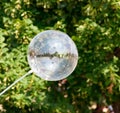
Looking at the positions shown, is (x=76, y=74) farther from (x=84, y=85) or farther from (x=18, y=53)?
(x=18, y=53)

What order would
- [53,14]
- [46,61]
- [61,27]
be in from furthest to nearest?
[53,14] → [61,27] → [46,61]

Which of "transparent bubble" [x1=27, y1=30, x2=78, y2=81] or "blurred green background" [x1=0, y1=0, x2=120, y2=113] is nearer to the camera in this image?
"transparent bubble" [x1=27, y1=30, x2=78, y2=81]

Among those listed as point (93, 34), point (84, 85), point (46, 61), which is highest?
point (46, 61)

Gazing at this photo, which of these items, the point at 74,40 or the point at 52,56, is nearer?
the point at 52,56

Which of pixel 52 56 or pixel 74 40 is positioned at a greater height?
pixel 52 56

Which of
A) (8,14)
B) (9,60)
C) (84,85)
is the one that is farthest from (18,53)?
(84,85)
